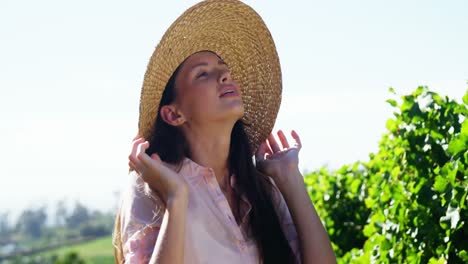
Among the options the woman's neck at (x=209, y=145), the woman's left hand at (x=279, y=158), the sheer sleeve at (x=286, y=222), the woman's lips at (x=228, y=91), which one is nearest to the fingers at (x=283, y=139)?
the woman's left hand at (x=279, y=158)

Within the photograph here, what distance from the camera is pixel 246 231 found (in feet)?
9.20

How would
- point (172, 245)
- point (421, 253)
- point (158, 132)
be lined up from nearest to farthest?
point (172, 245), point (158, 132), point (421, 253)

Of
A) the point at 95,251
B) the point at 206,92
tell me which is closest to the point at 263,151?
the point at 206,92

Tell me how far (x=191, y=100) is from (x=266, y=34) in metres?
0.53

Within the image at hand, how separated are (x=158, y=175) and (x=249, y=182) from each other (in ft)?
1.42

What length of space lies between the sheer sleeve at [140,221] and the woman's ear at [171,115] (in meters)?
0.23

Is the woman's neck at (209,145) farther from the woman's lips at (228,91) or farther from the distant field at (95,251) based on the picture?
the distant field at (95,251)

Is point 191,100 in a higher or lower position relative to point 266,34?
lower

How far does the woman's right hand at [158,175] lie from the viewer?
8.37 ft

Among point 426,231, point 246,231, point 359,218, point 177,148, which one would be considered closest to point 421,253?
point 426,231

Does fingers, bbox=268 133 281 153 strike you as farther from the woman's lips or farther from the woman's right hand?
the woman's right hand

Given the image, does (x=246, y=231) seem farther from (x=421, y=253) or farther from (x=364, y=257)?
(x=364, y=257)

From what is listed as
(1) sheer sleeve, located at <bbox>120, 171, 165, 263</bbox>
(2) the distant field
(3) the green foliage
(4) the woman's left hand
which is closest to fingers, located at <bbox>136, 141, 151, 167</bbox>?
(1) sheer sleeve, located at <bbox>120, 171, 165, 263</bbox>

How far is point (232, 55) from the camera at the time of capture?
120 inches
